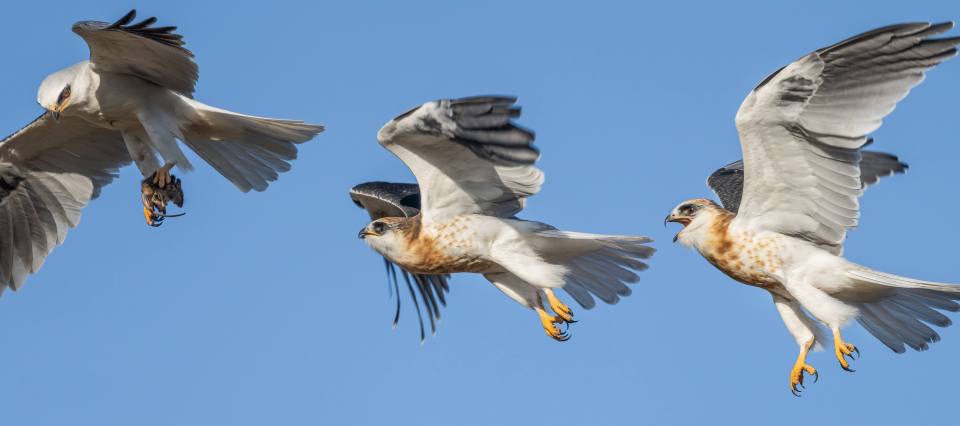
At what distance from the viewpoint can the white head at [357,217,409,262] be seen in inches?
460

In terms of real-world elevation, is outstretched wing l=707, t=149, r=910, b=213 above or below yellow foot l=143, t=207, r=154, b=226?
below

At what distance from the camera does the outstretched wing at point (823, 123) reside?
32.5 feet

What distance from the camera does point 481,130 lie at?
1001 centimetres

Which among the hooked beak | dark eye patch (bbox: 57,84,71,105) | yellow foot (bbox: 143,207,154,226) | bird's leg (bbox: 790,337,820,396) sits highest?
dark eye patch (bbox: 57,84,71,105)

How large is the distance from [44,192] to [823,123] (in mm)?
7738

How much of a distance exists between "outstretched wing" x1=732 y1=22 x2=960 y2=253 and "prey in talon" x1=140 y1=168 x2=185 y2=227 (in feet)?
15.7

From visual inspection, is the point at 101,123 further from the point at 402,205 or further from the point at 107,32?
the point at 402,205

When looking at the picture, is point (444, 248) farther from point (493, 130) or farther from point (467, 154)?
point (493, 130)

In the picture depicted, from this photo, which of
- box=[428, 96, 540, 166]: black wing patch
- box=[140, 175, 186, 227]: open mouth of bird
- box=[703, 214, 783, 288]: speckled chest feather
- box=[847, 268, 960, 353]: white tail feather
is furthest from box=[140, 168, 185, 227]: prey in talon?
box=[847, 268, 960, 353]: white tail feather

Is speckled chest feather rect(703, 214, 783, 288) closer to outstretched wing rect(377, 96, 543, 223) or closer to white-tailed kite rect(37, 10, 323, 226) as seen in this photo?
outstretched wing rect(377, 96, 543, 223)

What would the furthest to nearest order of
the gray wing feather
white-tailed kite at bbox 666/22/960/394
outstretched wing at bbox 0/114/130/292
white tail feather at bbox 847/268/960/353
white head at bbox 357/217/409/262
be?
outstretched wing at bbox 0/114/130/292, the gray wing feather, white head at bbox 357/217/409/262, white tail feather at bbox 847/268/960/353, white-tailed kite at bbox 666/22/960/394

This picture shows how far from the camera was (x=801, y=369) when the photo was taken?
11.0m

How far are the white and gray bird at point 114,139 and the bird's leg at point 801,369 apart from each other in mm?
4531

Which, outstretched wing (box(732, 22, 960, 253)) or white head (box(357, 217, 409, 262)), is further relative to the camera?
white head (box(357, 217, 409, 262))
